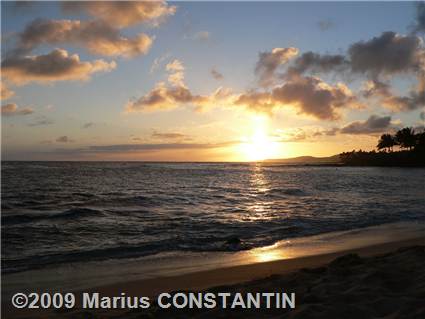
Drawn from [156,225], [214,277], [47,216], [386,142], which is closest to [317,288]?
[214,277]

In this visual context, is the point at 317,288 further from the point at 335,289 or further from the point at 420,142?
the point at 420,142

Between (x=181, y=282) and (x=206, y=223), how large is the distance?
7651 millimetres

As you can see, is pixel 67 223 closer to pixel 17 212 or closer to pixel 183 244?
pixel 17 212

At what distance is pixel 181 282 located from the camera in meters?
7.38

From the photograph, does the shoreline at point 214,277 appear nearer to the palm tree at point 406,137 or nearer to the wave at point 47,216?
the wave at point 47,216

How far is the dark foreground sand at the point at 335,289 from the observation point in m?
4.59

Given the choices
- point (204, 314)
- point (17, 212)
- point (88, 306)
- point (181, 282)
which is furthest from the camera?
point (17, 212)

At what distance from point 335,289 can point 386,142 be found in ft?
404

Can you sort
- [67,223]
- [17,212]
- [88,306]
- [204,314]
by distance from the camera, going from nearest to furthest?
[204,314] → [88,306] → [67,223] → [17,212]

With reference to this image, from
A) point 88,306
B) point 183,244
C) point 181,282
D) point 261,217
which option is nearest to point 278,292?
point 181,282

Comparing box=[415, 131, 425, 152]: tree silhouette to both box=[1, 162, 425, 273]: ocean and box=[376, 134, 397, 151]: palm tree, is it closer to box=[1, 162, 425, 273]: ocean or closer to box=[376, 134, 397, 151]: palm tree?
box=[376, 134, 397, 151]: palm tree

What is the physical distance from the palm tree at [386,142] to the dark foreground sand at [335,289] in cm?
11994

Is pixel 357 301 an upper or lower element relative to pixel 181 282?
upper

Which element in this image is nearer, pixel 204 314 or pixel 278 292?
pixel 204 314
